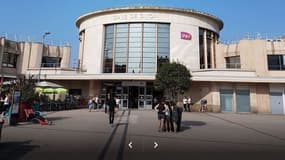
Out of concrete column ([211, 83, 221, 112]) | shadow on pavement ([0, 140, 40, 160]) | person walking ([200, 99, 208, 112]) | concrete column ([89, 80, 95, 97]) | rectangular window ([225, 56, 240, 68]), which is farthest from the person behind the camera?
rectangular window ([225, 56, 240, 68])

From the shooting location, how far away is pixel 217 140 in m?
9.05

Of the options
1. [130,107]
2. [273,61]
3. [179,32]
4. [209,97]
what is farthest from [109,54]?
[273,61]

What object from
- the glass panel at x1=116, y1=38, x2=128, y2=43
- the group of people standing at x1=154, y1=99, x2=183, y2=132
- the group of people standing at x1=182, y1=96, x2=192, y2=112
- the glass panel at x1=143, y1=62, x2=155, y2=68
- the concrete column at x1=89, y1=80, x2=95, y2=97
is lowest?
the group of people standing at x1=154, y1=99, x2=183, y2=132

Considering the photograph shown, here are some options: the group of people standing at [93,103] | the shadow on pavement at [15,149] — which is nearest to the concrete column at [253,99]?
the group of people standing at [93,103]

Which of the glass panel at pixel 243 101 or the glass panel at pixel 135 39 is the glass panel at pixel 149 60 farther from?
the glass panel at pixel 243 101

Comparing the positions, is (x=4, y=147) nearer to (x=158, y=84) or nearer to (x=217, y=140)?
(x=217, y=140)

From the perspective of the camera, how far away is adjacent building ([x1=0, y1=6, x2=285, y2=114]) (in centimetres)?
2723

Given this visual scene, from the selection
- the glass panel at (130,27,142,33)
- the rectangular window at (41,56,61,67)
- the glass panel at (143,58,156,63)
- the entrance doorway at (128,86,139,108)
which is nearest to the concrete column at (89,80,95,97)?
the entrance doorway at (128,86,139,108)

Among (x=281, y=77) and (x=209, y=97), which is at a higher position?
(x=281, y=77)

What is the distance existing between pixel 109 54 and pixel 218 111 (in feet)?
51.8

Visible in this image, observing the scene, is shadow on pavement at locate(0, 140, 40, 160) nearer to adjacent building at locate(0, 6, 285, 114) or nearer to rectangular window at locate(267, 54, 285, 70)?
adjacent building at locate(0, 6, 285, 114)

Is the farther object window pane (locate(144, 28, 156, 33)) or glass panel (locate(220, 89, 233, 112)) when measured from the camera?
window pane (locate(144, 28, 156, 33))

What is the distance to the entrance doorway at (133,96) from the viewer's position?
2870 cm

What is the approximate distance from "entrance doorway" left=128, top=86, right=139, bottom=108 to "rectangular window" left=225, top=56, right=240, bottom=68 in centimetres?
1362
